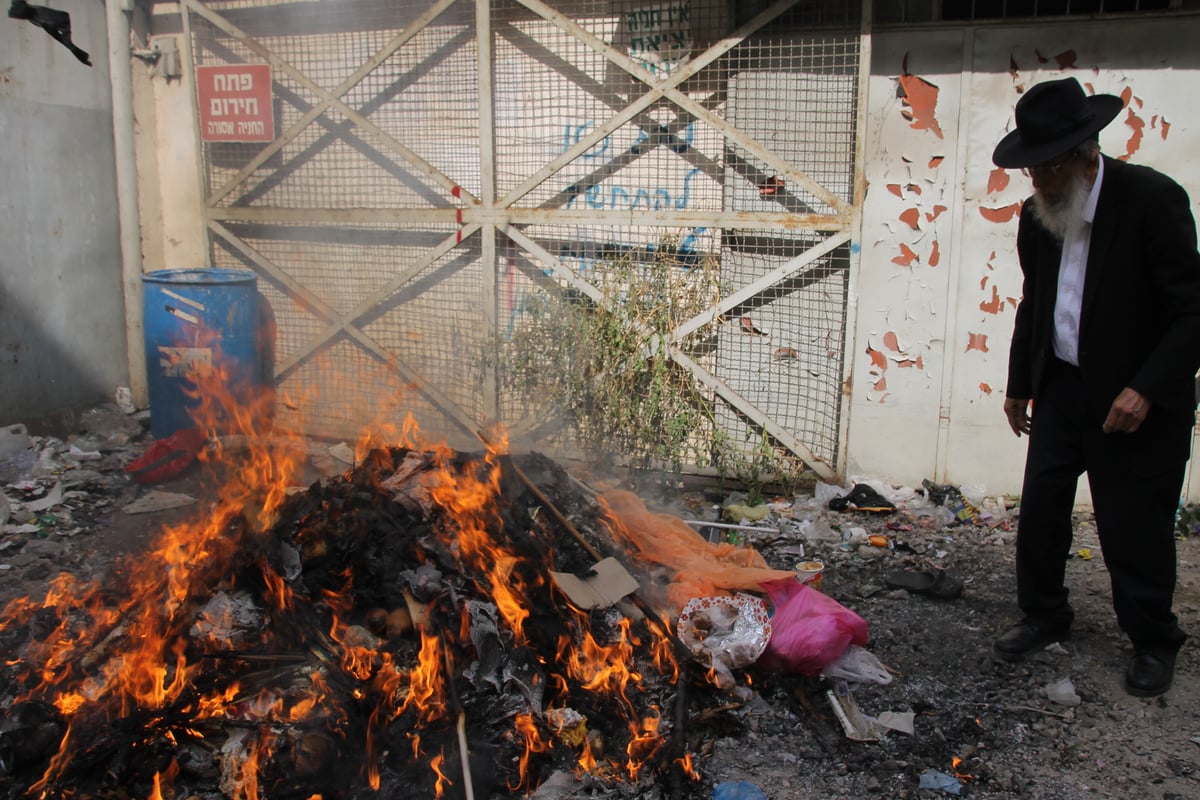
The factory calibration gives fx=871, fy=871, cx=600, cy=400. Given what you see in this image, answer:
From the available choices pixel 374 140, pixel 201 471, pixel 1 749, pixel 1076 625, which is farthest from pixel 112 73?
pixel 1076 625

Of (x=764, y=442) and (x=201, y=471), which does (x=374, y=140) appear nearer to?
(x=201, y=471)

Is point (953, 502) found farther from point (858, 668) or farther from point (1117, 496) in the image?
point (858, 668)

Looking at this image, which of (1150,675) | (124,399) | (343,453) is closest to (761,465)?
(1150,675)

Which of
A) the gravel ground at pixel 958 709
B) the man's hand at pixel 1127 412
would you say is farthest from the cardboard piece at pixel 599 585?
the man's hand at pixel 1127 412

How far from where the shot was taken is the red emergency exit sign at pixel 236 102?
6.91m

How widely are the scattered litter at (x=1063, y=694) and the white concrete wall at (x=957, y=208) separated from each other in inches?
96.9

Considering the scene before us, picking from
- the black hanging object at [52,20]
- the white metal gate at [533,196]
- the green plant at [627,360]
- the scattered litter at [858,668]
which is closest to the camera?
the scattered litter at [858,668]

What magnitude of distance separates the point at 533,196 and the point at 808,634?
4089 mm

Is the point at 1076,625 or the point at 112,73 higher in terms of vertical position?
the point at 112,73

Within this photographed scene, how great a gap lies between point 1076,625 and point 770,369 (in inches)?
104

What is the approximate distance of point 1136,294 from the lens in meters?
3.40

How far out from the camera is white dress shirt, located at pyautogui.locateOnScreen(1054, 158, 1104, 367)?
11.3ft

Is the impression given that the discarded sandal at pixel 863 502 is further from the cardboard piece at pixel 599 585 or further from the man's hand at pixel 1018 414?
the cardboard piece at pixel 599 585

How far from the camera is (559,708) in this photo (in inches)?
132
